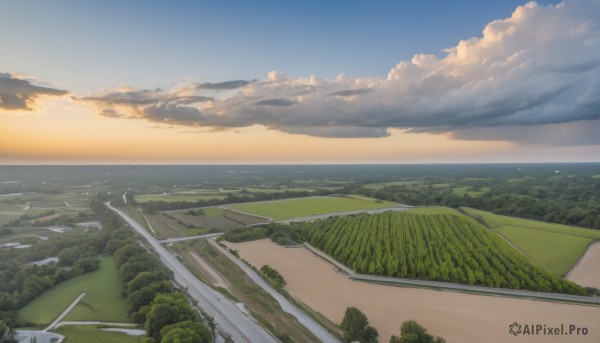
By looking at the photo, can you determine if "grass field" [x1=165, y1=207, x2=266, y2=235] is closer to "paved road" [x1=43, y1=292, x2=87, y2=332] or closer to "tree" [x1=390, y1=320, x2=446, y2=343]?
"paved road" [x1=43, y1=292, x2=87, y2=332]

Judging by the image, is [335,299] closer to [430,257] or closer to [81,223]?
[430,257]

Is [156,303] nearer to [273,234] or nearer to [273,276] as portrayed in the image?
[273,276]

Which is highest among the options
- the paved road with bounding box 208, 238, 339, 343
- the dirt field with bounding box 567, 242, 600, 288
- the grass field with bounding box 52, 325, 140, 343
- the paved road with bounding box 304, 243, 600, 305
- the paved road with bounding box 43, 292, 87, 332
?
the dirt field with bounding box 567, 242, 600, 288

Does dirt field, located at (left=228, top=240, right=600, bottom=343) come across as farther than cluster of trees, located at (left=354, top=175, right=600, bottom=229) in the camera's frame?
No

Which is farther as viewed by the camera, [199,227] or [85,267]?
[199,227]

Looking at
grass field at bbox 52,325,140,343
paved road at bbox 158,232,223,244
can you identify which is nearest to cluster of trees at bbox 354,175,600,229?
paved road at bbox 158,232,223,244

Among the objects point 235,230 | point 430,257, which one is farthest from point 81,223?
point 430,257

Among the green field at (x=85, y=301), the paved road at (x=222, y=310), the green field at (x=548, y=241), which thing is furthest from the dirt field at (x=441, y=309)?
the green field at (x=85, y=301)
